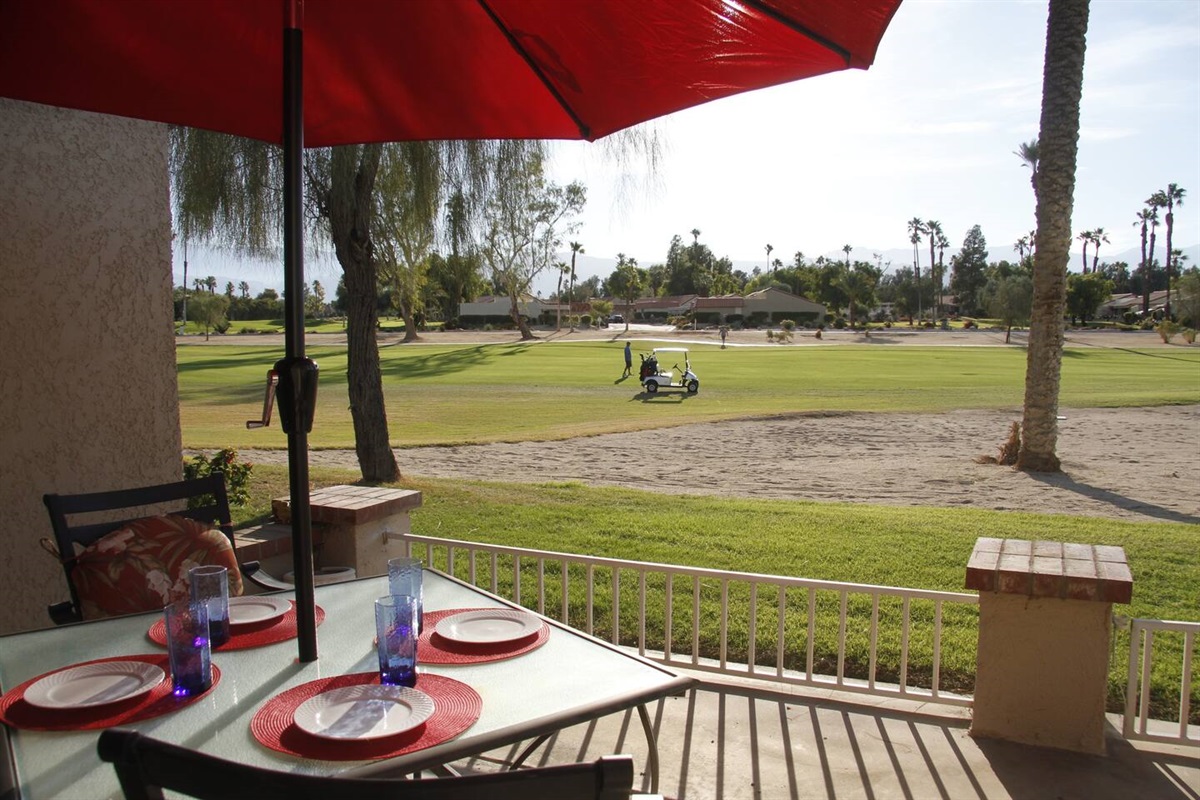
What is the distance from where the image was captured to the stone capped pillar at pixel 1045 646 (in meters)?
3.29

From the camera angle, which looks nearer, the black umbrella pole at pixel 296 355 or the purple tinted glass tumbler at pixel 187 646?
the purple tinted glass tumbler at pixel 187 646

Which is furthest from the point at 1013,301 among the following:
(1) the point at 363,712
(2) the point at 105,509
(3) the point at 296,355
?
(1) the point at 363,712

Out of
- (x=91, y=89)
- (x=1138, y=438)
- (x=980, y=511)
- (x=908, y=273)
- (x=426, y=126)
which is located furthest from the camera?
(x=908, y=273)

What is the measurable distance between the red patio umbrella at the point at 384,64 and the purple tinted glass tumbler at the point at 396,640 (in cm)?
26

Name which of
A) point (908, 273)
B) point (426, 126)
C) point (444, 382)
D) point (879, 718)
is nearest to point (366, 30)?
point (426, 126)

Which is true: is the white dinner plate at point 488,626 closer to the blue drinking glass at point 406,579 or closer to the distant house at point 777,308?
the blue drinking glass at point 406,579

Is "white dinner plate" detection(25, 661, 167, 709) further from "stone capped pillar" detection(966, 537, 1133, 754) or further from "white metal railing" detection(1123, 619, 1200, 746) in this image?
"white metal railing" detection(1123, 619, 1200, 746)

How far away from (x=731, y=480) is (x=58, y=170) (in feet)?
32.3

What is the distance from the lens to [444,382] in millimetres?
33062

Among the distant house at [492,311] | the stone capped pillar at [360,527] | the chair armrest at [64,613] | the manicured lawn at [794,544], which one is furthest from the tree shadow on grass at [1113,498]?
the distant house at [492,311]

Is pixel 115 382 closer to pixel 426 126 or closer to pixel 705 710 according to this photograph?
pixel 426 126

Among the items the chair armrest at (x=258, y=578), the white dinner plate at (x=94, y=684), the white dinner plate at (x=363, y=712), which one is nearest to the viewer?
the white dinner plate at (x=363, y=712)

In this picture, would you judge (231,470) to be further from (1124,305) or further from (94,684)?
(1124,305)

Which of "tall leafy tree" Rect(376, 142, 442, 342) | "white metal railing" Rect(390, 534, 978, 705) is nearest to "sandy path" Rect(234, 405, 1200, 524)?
"tall leafy tree" Rect(376, 142, 442, 342)
